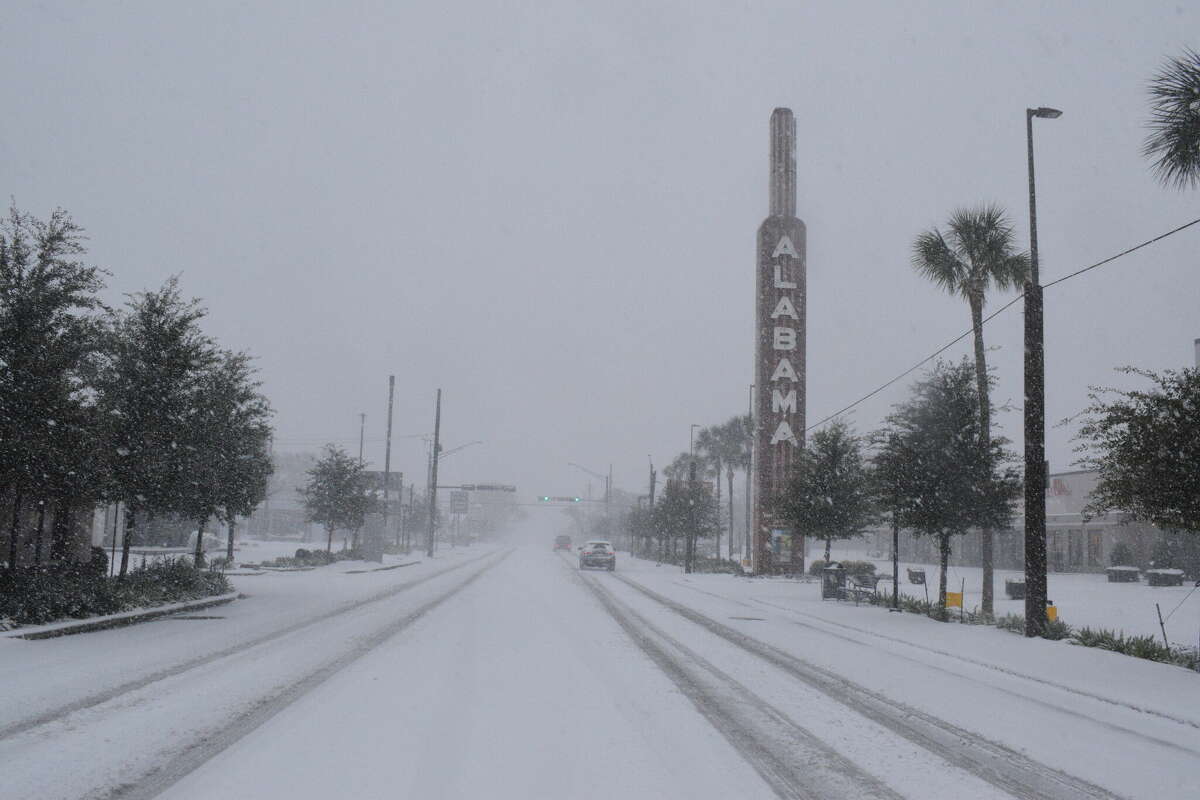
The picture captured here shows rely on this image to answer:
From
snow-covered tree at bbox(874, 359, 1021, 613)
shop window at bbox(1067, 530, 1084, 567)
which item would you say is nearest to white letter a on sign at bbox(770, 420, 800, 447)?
shop window at bbox(1067, 530, 1084, 567)

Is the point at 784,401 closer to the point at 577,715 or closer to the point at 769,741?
the point at 577,715

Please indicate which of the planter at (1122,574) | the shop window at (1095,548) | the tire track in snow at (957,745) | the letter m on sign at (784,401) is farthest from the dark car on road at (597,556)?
the tire track in snow at (957,745)

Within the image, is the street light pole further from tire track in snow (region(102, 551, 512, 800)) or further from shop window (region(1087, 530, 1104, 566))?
shop window (region(1087, 530, 1104, 566))

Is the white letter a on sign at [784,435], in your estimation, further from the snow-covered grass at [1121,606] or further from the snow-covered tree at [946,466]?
the snow-covered tree at [946,466]

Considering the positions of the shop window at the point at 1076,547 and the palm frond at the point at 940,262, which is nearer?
the palm frond at the point at 940,262

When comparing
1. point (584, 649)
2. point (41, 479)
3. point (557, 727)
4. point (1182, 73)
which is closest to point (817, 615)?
point (584, 649)

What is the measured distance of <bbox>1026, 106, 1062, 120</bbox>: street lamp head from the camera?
17.7m

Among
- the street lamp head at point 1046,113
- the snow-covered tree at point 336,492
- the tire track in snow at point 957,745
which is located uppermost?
the street lamp head at point 1046,113

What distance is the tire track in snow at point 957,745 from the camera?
5.99 metres

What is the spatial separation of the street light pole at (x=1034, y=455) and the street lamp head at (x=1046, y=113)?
0.06 ft

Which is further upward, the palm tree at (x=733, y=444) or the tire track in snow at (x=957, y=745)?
the palm tree at (x=733, y=444)

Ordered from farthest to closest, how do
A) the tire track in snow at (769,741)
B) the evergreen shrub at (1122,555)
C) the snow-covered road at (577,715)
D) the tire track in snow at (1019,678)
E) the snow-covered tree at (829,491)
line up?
1. the evergreen shrub at (1122,555)
2. the snow-covered tree at (829,491)
3. the tire track in snow at (1019,678)
4. the snow-covered road at (577,715)
5. the tire track in snow at (769,741)

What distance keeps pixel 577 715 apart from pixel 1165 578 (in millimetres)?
38416

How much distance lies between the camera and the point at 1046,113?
58.2ft
